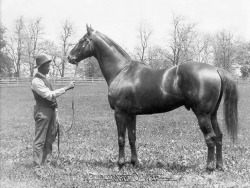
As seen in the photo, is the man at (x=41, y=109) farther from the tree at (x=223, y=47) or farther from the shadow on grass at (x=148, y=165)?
the tree at (x=223, y=47)

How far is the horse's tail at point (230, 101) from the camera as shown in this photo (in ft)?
16.8

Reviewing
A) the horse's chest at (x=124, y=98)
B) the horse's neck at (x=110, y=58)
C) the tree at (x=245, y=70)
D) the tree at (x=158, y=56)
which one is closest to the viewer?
the horse's chest at (x=124, y=98)

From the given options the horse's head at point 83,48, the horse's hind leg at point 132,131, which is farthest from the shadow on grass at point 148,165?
the horse's head at point 83,48

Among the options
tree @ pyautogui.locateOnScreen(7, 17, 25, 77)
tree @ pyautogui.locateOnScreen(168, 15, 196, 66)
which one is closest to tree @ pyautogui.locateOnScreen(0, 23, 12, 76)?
tree @ pyautogui.locateOnScreen(7, 17, 25, 77)

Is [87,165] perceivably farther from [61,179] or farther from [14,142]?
[14,142]

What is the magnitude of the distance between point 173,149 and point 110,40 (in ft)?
10.2

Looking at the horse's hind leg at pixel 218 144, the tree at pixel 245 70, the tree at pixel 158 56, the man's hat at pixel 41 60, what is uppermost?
the tree at pixel 158 56

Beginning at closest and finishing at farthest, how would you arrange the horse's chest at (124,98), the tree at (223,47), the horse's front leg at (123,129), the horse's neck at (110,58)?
1. the horse's chest at (124,98)
2. the horse's front leg at (123,129)
3. the horse's neck at (110,58)
4. the tree at (223,47)

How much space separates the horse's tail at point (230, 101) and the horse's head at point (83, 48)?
Answer: 254 centimetres

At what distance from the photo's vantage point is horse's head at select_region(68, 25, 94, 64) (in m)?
5.81

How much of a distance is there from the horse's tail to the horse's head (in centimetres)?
254

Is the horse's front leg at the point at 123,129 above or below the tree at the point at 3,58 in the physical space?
below

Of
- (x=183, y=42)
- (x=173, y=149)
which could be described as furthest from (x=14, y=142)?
(x=183, y=42)

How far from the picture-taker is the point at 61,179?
5023 millimetres
